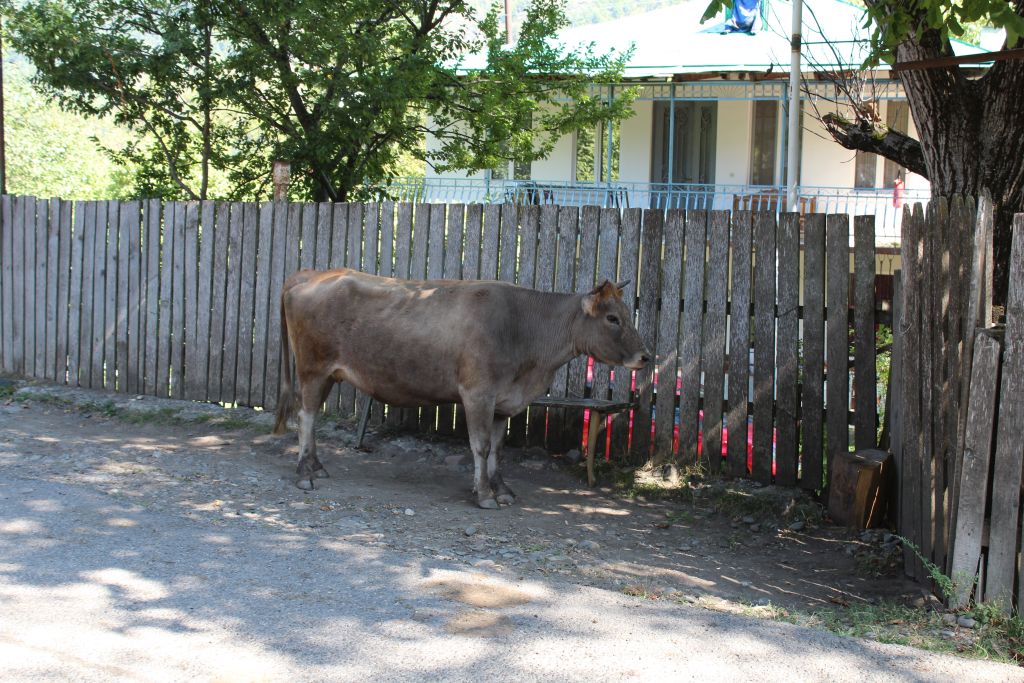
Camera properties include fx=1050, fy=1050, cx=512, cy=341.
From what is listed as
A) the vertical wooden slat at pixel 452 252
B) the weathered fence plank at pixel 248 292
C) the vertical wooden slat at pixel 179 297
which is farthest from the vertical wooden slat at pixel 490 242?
the vertical wooden slat at pixel 179 297

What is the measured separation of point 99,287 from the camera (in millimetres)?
10867

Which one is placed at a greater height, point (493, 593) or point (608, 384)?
point (608, 384)

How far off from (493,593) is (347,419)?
173 inches

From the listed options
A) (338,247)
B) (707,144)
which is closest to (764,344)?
(338,247)

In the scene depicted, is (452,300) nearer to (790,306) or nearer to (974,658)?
(790,306)

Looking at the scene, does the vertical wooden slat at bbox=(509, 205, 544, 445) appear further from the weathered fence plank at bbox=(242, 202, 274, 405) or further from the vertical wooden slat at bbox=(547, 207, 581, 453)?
the weathered fence plank at bbox=(242, 202, 274, 405)

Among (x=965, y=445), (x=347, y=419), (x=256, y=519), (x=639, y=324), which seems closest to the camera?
(x=965, y=445)

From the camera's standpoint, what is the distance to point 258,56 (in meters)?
11.4

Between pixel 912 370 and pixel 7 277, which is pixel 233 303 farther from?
pixel 912 370

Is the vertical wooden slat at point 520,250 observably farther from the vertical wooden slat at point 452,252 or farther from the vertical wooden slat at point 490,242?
the vertical wooden slat at point 452,252

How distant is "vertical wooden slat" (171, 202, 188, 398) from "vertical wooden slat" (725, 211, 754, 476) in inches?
215

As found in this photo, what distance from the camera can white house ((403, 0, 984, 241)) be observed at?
742 inches

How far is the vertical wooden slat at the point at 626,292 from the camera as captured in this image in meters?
8.30

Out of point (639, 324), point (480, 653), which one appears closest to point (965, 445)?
point (480, 653)
